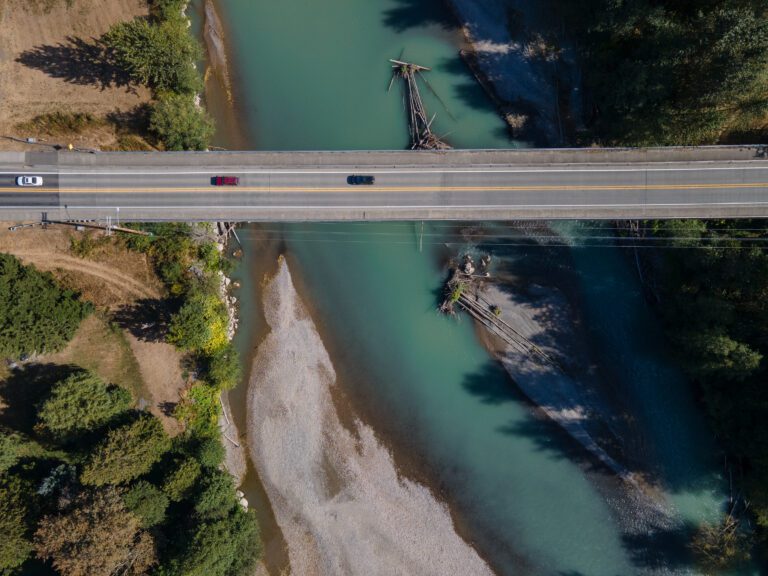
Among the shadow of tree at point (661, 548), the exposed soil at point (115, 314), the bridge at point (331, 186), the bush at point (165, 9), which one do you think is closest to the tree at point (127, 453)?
the exposed soil at point (115, 314)

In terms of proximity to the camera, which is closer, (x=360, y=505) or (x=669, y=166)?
(x=669, y=166)

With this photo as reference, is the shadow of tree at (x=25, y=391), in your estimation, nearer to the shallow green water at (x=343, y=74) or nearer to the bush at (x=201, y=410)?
the bush at (x=201, y=410)

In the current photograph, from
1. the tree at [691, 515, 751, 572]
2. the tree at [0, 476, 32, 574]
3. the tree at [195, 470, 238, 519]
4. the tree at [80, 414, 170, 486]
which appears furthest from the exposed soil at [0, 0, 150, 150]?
the tree at [691, 515, 751, 572]

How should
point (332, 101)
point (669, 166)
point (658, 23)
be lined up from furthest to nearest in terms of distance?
point (332, 101), point (669, 166), point (658, 23)

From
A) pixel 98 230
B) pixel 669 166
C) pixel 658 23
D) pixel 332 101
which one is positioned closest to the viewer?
pixel 658 23

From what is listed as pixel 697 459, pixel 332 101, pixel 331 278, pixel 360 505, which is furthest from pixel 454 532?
pixel 332 101

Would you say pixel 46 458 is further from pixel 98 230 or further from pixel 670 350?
pixel 670 350

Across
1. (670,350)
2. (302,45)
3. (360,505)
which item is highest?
(302,45)
